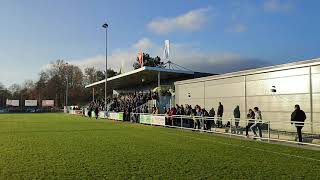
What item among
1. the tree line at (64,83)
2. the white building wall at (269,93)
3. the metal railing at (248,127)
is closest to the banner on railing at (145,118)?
the metal railing at (248,127)

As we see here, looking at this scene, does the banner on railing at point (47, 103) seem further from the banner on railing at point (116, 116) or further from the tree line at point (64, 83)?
the banner on railing at point (116, 116)

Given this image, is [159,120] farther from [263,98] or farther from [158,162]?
[158,162]

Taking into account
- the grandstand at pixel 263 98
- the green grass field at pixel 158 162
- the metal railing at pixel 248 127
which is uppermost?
the grandstand at pixel 263 98

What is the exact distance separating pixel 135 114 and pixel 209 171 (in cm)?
3011

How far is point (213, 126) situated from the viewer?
25094 mm

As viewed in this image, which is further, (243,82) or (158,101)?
(158,101)

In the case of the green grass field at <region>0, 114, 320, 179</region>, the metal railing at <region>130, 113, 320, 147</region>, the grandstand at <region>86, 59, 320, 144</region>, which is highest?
the grandstand at <region>86, 59, 320, 144</region>

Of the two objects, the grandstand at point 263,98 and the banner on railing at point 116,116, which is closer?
the grandstand at point 263,98

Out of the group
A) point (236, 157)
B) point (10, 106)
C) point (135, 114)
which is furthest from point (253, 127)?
point (10, 106)

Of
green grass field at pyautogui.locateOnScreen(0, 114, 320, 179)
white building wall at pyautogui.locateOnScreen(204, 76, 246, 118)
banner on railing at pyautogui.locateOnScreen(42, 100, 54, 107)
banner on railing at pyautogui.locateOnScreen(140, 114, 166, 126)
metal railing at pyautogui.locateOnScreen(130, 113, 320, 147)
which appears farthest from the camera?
banner on railing at pyautogui.locateOnScreen(42, 100, 54, 107)

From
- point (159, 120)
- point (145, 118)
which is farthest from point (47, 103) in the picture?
point (159, 120)

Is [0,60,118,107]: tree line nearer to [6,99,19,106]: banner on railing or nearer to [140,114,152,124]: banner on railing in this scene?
[6,99,19,106]: banner on railing

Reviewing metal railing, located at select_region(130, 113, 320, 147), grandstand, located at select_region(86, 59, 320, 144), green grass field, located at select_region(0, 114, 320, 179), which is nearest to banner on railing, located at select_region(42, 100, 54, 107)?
grandstand, located at select_region(86, 59, 320, 144)

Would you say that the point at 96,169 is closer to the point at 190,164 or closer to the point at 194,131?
Result: the point at 190,164
